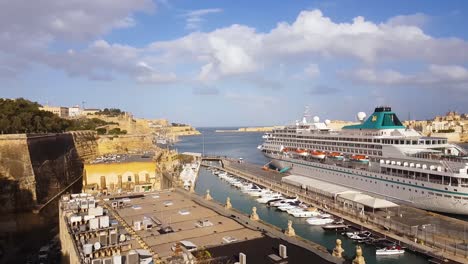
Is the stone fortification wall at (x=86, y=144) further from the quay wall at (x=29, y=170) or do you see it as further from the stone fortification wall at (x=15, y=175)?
the stone fortification wall at (x=15, y=175)

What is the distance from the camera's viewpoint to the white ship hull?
31.3 metres

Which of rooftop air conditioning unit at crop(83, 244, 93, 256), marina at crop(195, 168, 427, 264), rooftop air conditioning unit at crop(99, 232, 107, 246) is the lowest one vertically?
marina at crop(195, 168, 427, 264)

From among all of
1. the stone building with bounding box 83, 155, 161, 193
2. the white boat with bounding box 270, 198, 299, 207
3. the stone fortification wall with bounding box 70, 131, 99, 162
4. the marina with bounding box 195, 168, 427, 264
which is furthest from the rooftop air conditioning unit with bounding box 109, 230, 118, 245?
the stone fortification wall with bounding box 70, 131, 99, 162

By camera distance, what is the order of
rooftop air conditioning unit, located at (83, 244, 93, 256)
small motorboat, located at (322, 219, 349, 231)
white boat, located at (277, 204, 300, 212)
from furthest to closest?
white boat, located at (277, 204, 300, 212)
small motorboat, located at (322, 219, 349, 231)
rooftop air conditioning unit, located at (83, 244, 93, 256)

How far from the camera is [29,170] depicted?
3156cm

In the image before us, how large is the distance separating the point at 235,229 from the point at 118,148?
187 feet

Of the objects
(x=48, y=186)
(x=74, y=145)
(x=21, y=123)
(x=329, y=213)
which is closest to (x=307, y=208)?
(x=329, y=213)

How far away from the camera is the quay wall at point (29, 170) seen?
30.0 m

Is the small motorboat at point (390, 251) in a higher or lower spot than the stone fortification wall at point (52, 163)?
lower

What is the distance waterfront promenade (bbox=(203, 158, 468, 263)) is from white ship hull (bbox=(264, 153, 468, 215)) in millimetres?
2220

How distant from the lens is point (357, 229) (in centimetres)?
2900

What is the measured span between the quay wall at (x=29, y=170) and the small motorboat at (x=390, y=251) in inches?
1072

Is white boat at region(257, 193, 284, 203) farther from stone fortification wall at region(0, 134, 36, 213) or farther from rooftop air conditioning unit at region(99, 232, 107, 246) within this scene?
rooftop air conditioning unit at region(99, 232, 107, 246)

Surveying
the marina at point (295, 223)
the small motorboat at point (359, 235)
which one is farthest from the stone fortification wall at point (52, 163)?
the small motorboat at point (359, 235)
